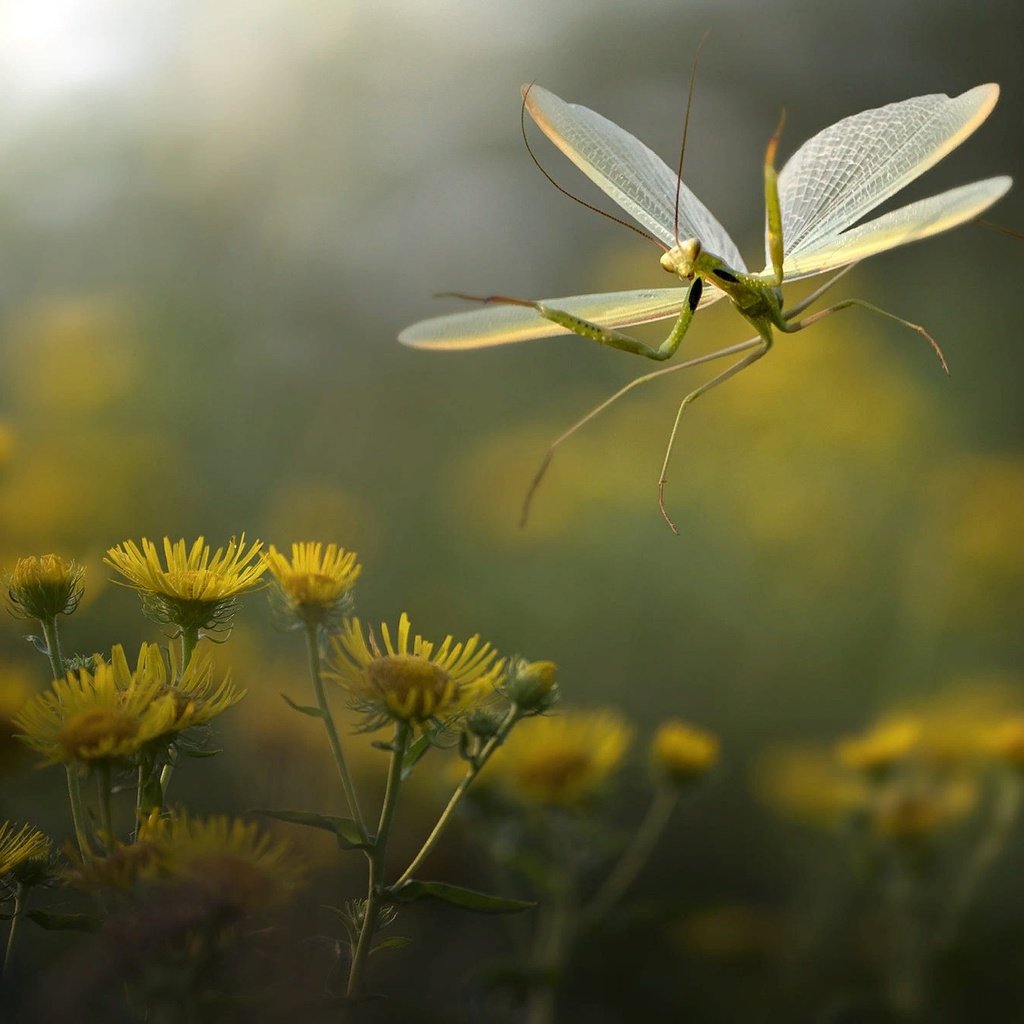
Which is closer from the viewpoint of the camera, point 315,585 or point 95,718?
point 95,718

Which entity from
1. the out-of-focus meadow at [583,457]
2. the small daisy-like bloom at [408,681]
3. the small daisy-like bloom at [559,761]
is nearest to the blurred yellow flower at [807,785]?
the out-of-focus meadow at [583,457]

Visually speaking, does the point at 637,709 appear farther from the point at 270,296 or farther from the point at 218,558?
the point at 270,296

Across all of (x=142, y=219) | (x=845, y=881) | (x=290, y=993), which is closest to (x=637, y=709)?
(x=845, y=881)

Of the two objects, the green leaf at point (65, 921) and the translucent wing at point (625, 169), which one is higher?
the translucent wing at point (625, 169)

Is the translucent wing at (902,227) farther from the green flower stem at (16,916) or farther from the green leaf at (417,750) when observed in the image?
the green flower stem at (16,916)

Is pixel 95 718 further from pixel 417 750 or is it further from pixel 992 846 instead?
pixel 992 846

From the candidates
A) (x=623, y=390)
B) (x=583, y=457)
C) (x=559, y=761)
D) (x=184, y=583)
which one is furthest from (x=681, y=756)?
(x=583, y=457)
